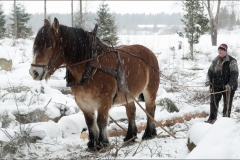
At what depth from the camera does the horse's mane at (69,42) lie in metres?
3.20

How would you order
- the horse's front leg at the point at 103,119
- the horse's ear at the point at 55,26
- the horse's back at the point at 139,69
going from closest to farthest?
the horse's ear at the point at 55,26, the horse's front leg at the point at 103,119, the horse's back at the point at 139,69

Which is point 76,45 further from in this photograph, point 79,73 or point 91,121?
point 91,121

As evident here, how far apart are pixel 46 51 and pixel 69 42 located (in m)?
0.38

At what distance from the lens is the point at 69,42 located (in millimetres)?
3480

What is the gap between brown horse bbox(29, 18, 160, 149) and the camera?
3.24 metres

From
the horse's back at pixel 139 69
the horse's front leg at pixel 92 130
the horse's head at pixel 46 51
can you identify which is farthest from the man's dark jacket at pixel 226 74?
the horse's head at pixel 46 51

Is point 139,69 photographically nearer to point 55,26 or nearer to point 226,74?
point 55,26

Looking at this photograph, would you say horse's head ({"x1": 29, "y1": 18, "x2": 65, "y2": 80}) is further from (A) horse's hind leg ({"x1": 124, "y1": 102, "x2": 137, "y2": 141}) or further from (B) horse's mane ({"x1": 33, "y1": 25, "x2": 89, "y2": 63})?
(A) horse's hind leg ({"x1": 124, "y1": 102, "x2": 137, "y2": 141})

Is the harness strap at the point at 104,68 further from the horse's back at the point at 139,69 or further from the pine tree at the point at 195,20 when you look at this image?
the pine tree at the point at 195,20

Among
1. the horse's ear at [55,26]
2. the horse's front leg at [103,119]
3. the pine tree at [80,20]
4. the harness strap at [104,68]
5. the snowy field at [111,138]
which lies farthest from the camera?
the pine tree at [80,20]

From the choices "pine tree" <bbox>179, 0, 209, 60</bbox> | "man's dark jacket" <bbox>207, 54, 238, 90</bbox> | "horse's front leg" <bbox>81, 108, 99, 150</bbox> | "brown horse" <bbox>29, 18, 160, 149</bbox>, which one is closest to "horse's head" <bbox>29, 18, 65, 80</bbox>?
"brown horse" <bbox>29, 18, 160, 149</bbox>

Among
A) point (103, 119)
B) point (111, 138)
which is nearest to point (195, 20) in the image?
point (111, 138)

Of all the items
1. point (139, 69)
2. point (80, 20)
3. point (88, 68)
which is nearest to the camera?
point (88, 68)

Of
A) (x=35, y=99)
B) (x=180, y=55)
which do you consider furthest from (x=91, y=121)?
(x=180, y=55)
